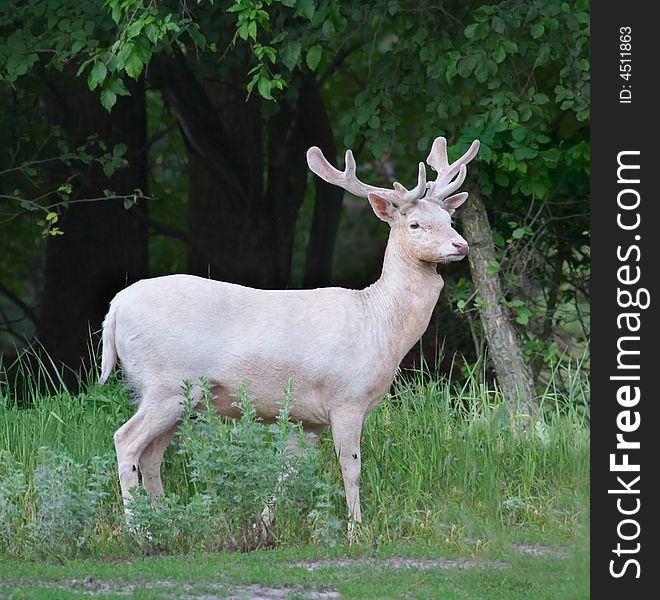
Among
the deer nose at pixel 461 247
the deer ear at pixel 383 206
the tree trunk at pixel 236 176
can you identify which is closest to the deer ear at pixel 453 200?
the deer ear at pixel 383 206

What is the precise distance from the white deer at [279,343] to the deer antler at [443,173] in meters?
0.12

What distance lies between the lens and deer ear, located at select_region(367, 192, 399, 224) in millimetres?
7801

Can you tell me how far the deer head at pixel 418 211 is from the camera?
7.62 meters

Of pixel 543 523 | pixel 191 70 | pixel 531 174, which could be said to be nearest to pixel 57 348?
pixel 191 70

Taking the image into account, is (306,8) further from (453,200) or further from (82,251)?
(82,251)

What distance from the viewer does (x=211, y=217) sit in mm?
13672

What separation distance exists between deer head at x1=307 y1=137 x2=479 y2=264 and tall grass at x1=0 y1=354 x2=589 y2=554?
1466mm

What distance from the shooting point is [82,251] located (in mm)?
12859

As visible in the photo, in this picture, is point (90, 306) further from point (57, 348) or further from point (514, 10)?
point (514, 10)

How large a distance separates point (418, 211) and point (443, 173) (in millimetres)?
555

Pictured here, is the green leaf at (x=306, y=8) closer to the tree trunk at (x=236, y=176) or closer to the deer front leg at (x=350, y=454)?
the deer front leg at (x=350, y=454)

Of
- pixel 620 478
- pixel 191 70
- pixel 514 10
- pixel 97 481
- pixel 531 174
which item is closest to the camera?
pixel 620 478

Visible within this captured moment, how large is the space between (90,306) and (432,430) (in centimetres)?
535

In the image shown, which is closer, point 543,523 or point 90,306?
point 543,523
